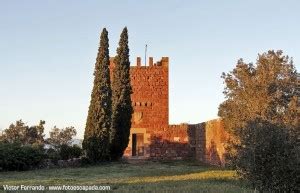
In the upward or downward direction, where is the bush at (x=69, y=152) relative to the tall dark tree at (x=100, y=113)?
downward

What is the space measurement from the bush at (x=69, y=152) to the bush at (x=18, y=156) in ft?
8.34

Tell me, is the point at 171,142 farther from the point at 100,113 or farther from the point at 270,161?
the point at 270,161

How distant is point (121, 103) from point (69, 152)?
4692 millimetres

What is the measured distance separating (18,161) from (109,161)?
6.82 metres

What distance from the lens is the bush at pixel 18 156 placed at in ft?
72.9

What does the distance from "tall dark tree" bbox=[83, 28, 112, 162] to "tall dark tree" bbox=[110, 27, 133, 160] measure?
1.53 meters

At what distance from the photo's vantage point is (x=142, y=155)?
33812mm

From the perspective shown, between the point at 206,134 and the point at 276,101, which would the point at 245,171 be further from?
the point at 206,134

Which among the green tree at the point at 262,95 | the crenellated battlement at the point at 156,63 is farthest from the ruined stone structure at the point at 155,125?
the green tree at the point at 262,95

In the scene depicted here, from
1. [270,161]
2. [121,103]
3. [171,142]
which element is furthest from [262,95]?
[171,142]

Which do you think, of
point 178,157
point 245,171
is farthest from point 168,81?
point 245,171

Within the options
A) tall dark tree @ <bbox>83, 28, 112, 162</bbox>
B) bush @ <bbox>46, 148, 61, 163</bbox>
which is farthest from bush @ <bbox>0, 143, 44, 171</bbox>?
tall dark tree @ <bbox>83, 28, 112, 162</bbox>

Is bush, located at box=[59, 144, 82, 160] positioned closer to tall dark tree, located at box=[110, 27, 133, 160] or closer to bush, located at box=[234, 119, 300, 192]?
tall dark tree, located at box=[110, 27, 133, 160]

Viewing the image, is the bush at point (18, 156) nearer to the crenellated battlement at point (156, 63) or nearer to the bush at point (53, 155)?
the bush at point (53, 155)
